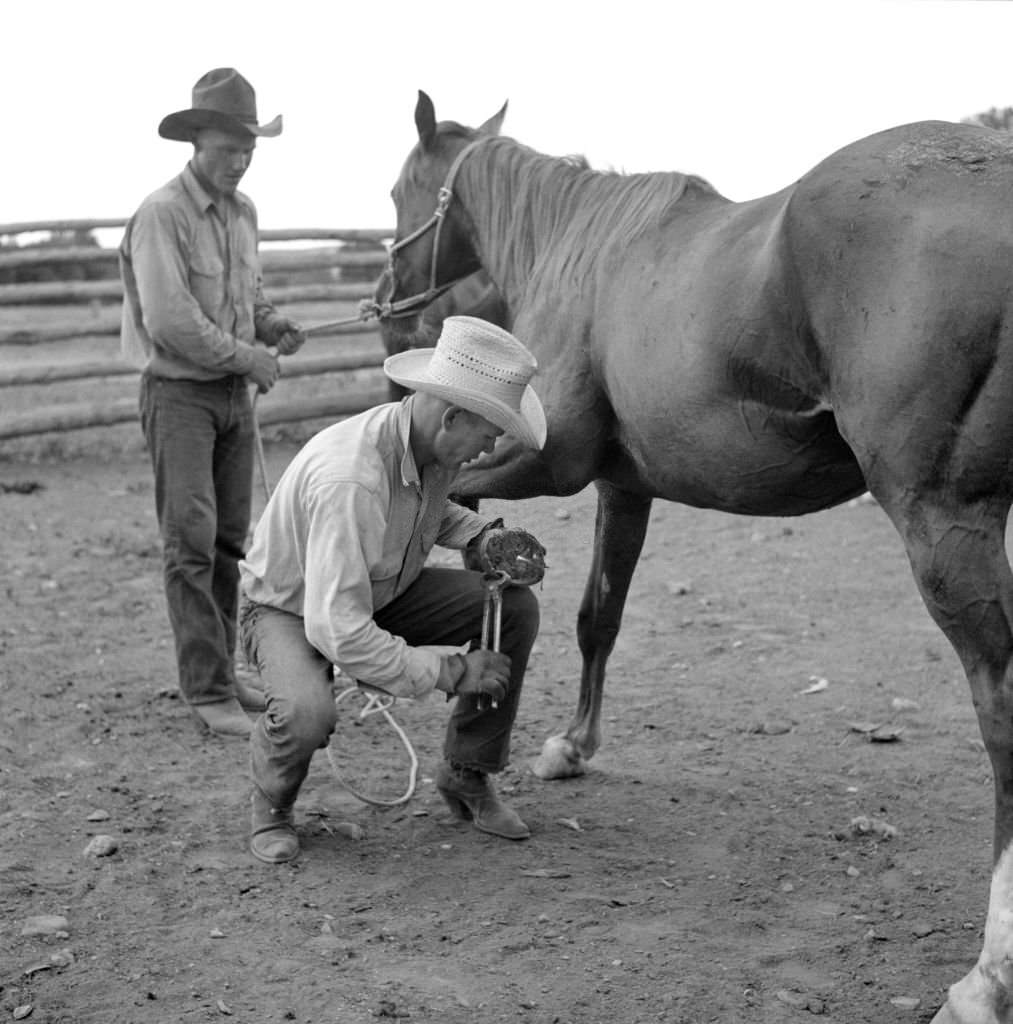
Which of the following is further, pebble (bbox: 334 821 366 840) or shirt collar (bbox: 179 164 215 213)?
shirt collar (bbox: 179 164 215 213)

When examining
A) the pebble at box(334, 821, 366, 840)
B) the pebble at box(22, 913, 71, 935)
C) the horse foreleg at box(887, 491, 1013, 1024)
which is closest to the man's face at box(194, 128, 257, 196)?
the pebble at box(334, 821, 366, 840)

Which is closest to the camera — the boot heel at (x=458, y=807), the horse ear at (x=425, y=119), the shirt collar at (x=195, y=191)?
the boot heel at (x=458, y=807)

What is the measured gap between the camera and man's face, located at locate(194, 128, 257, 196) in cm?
454

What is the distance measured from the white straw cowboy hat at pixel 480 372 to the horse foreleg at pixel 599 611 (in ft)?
3.62

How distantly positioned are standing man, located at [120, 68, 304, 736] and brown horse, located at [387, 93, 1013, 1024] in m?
1.00

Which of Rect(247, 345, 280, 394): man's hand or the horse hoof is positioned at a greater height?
Rect(247, 345, 280, 394): man's hand

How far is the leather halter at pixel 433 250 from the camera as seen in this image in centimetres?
445

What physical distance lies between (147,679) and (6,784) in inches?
47.6

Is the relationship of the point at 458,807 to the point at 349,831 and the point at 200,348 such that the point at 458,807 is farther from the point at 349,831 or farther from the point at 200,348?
the point at 200,348

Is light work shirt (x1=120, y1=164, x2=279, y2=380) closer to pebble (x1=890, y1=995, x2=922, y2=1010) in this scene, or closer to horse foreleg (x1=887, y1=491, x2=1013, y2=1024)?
horse foreleg (x1=887, y1=491, x2=1013, y2=1024)

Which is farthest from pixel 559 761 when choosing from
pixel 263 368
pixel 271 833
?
pixel 263 368

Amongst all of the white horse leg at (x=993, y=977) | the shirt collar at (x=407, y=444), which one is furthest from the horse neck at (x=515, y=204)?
the white horse leg at (x=993, y=977)

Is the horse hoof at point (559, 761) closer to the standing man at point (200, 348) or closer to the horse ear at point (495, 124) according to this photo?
the standing man at point (200, 348)

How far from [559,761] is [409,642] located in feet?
2.61
